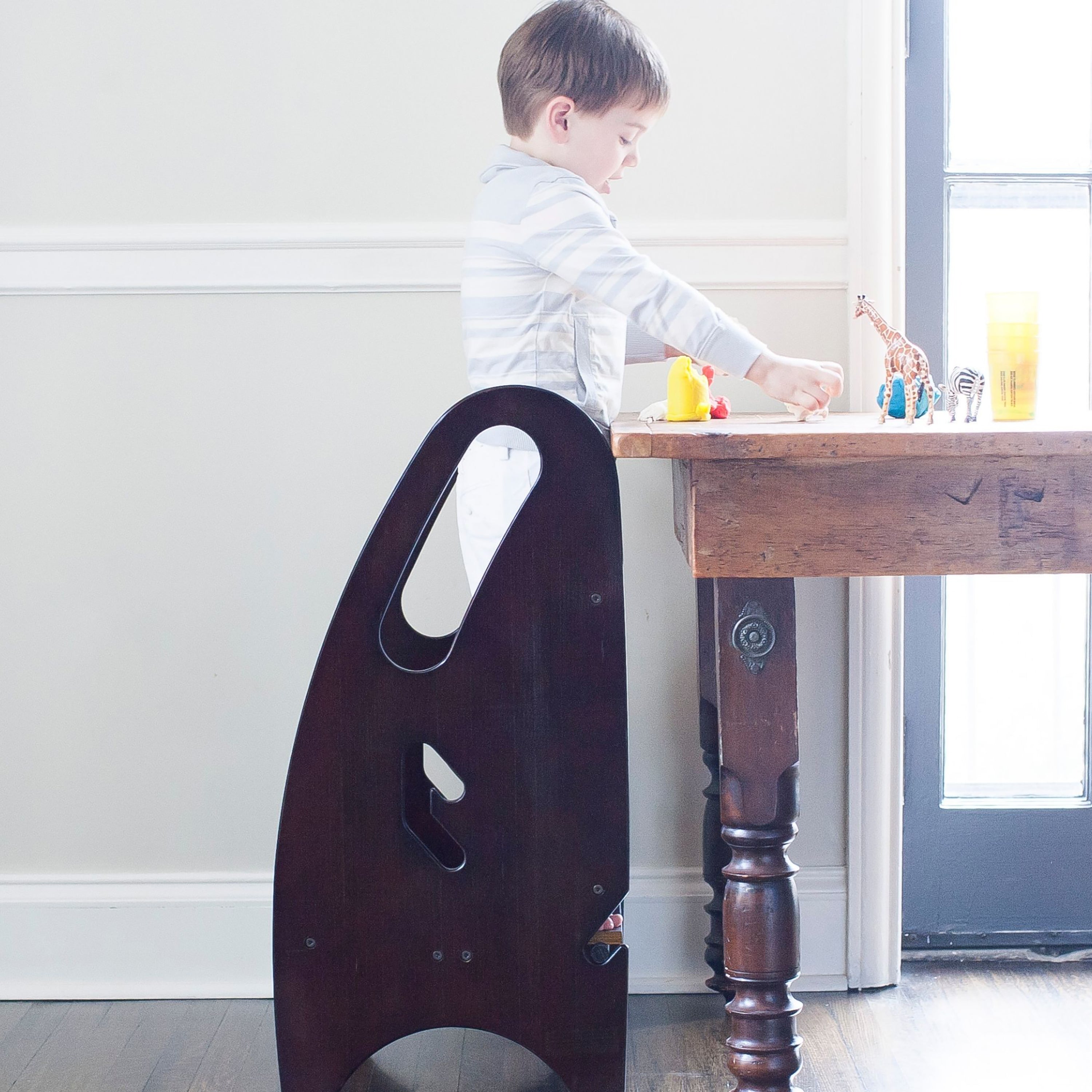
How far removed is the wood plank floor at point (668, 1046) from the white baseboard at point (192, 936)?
0.08 ft

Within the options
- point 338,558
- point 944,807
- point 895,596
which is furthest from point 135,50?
point 944,807

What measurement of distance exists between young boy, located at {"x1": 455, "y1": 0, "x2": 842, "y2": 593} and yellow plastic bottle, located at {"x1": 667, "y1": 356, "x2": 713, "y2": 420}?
0.02 metres

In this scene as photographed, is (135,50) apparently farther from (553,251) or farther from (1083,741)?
(1083,741)

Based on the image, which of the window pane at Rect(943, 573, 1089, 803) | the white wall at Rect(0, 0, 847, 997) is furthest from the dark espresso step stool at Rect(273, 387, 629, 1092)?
the window pane at Rect(943, 573, 1089, 803)

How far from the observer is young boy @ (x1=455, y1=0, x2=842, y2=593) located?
1.05 meters

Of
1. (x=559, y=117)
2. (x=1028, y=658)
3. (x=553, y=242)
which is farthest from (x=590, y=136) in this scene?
(x=1028, y=658)

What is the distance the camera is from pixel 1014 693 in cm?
153

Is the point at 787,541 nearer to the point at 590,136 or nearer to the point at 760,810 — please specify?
the point at 760,810

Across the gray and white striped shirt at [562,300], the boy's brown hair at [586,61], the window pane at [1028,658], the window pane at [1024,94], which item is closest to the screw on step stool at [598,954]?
the gray and white striped shirt at [562,300]

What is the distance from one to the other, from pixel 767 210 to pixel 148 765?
1.11 metres

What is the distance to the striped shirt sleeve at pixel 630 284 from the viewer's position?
1016mm

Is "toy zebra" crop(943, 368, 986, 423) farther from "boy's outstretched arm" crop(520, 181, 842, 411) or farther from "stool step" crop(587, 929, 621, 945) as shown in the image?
"stool step" crop(587, 929, 621, 945)

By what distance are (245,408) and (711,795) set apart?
2.57 ft

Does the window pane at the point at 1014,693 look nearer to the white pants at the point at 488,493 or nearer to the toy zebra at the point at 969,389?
the toy zebra at the point at 969,389
